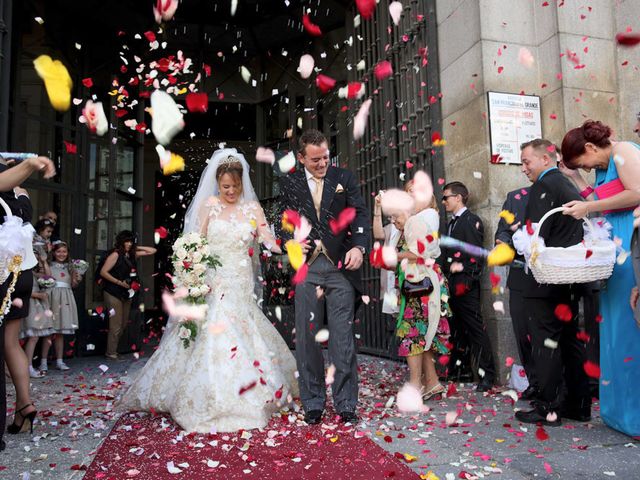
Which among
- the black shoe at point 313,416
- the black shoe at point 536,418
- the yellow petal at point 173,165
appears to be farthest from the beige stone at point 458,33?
the yellow petal at point 173,165

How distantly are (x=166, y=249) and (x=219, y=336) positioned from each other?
14.2 m

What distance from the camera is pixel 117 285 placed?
795 cm

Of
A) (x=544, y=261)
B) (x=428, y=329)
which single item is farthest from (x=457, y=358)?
(x=544, y=261)

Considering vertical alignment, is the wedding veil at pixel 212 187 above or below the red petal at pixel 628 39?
below

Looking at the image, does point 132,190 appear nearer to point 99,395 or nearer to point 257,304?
point 99,395

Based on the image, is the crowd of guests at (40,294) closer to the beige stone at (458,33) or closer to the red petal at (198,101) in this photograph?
the beige stone at (458,33)

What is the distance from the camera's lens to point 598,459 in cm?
286

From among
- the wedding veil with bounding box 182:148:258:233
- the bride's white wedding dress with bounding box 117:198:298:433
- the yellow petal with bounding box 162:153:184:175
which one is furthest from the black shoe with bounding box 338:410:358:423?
the yellow petal with bounding box 162:153:184:175

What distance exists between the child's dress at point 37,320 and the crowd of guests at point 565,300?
403 centimetres

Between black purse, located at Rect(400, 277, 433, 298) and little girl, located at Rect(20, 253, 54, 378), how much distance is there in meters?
4.05

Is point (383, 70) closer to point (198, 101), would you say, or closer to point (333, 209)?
point (333, 209)

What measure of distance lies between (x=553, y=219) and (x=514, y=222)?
98cm

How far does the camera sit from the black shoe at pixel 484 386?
478cm

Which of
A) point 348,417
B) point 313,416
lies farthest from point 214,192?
point 348,417
